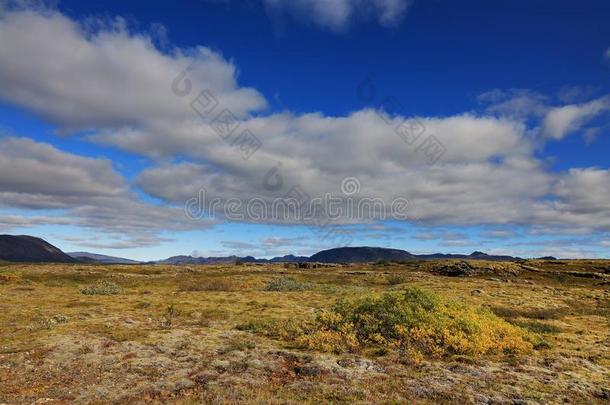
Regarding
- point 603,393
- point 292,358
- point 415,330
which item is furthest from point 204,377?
point 603,393

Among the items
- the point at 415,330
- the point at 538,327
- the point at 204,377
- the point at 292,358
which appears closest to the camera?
the point at 204,377

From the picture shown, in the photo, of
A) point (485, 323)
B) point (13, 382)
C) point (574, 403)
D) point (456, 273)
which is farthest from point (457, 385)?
point (456, 273)

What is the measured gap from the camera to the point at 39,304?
35.4 metres

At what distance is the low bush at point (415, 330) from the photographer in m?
20.8

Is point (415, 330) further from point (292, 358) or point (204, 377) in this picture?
point (204, 377)

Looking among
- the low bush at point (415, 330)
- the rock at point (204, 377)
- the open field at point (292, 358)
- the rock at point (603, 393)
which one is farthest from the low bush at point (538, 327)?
the rock at point (204, 377)

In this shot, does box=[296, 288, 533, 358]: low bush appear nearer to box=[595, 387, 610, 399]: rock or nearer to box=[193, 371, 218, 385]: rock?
box=[595, 387, 610, 399]: rock

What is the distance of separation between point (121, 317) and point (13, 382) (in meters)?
14.0

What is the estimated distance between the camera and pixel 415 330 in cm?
2194

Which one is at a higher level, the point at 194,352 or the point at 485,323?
the point at 485,323

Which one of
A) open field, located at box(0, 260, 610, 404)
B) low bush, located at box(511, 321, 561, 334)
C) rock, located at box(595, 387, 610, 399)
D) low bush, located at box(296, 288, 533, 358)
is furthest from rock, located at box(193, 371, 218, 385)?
low bush, located at box(511, 321, 561, 334)

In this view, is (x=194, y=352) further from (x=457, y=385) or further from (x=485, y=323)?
(x=485, y=323)

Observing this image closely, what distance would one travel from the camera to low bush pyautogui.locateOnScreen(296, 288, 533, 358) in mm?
20812

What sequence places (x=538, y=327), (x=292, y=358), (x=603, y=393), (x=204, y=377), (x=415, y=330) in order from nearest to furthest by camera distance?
(x=603, y=393), (x=204, y=377), (x=292, y=358), (x=415, y=330), (x=538, y=327)
